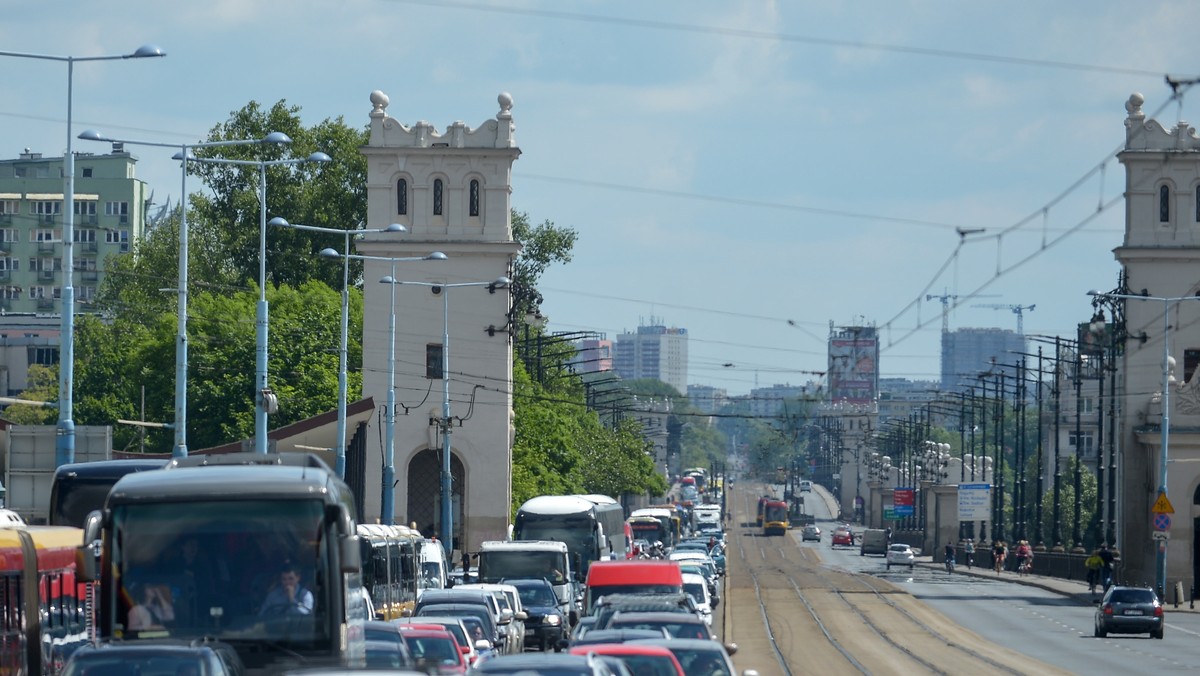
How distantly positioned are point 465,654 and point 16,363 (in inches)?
4663

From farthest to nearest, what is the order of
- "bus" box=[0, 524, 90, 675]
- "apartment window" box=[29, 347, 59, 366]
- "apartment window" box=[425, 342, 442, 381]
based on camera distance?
"apartment window" box=[29, 347, 59, 366]
"apartment window" box=[425, 342, 442, 381]
"bus" box=[0, 524, 90, 675]

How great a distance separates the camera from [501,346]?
229 ft

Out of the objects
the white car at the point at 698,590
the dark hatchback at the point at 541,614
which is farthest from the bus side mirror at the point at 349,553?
the white car at the point at 698,590

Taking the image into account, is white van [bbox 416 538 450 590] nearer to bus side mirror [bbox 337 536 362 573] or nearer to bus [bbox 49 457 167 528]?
bus [bbox 49 457 167 528]

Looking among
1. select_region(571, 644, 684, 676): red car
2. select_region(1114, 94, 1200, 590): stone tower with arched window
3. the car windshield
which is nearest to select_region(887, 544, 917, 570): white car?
select_region(1114, 94, 1200, 590): stone tower with arched window

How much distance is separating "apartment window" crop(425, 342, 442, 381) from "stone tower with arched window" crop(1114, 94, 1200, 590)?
2541 cm

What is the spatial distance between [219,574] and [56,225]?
493 feet

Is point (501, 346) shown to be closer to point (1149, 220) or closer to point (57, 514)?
point (1149, 220)

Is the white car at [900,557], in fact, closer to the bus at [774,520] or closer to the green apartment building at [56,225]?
the bus at [774,520]

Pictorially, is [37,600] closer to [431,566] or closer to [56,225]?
[431,566]

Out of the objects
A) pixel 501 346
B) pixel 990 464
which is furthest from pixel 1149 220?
pixel 990 464

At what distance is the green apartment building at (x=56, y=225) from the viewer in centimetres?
16688

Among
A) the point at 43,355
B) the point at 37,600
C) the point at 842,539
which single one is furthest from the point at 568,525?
the point at 43,355

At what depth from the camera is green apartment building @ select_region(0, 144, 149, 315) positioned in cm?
16688
